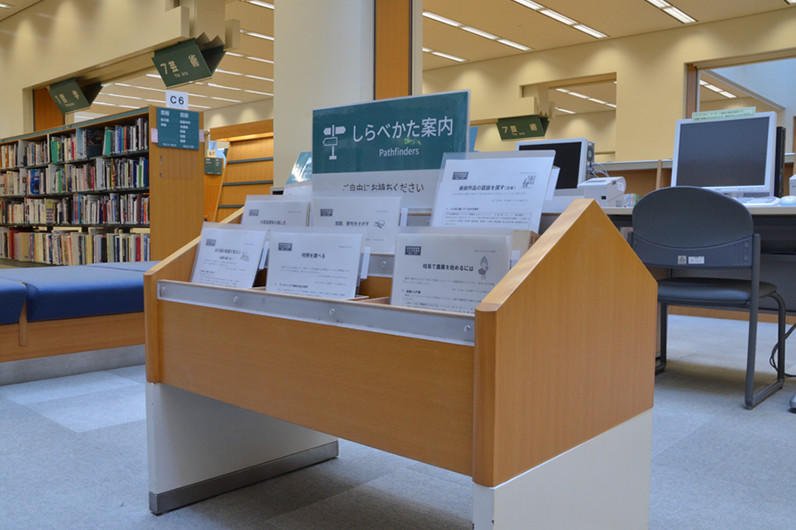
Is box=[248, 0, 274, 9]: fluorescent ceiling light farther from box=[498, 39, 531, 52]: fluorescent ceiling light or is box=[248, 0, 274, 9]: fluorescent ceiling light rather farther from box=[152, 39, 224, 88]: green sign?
box=[498, 39, 531, 52]: fluorescent ceiling light

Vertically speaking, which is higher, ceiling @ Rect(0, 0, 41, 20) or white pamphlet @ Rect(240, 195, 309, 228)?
ceiling @ Rect(0, 0, 41, 20)

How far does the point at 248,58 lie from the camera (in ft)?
36.7

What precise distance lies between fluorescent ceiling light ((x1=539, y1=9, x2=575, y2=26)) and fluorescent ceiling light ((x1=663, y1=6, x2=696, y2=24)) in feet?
4.10

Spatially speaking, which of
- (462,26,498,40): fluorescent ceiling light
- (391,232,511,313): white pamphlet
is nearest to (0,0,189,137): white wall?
(462,26,498,40): fluorescent ceiling light

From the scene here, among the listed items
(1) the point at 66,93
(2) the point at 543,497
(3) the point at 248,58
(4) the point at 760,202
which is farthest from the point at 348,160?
(3) the point at 248,58

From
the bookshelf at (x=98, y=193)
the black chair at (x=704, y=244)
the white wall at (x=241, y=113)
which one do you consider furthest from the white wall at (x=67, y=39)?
the white wall at (x=241, y=113)

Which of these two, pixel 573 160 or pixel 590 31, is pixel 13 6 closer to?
pixel 590 31

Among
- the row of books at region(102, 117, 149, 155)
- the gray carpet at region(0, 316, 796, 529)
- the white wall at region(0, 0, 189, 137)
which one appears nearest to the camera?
the gray carpet at region(0, 316, 796, 529)

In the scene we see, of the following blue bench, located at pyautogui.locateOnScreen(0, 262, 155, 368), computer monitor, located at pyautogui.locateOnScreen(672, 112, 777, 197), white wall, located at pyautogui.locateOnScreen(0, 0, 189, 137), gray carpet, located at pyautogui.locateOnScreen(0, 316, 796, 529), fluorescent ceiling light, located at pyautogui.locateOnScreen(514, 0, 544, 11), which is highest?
fluorescent ceiling light, located at pyautogui.locateOnScreen(514, 0, 544, 11)

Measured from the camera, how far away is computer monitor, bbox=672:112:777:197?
3.26 meters

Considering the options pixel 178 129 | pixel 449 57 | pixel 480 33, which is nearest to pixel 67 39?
pixel 178 129

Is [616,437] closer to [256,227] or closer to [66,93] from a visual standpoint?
Result: [256,227]

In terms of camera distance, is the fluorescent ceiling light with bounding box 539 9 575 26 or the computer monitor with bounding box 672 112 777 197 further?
the fluorescent ceiling light with bounding box 539 9 575 26

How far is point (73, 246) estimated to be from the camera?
22.1ft
